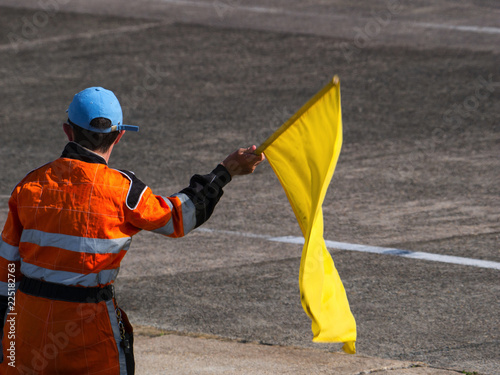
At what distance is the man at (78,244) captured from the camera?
4.20 metres

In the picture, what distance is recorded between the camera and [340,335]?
468 centimetres

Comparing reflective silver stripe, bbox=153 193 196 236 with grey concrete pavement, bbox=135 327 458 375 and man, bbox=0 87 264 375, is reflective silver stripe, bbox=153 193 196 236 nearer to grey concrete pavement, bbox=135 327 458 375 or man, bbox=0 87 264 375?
man, bbox=0 87 264 375

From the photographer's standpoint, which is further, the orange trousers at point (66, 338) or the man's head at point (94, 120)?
the man's head at point (94, 120)

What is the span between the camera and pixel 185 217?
441cm

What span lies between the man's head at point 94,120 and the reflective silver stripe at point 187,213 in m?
0.40

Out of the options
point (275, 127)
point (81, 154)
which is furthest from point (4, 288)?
point (275, 127)

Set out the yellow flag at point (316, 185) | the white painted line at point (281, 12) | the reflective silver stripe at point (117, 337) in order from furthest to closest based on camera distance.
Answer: the white painted line at point (281, 12) → the yellow flag at point (316, 185) → the reflective silver stripe at point (117, 337)

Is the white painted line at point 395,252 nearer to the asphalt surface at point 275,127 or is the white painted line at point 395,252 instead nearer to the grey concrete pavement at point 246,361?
the asphalt surface at point 275,127

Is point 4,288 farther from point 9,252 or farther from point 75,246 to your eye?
point 75,246

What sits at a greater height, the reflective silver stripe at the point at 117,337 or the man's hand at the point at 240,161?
the man's hand at the point at 240,161

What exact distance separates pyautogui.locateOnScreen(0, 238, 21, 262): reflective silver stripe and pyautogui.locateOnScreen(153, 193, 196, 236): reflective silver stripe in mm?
619

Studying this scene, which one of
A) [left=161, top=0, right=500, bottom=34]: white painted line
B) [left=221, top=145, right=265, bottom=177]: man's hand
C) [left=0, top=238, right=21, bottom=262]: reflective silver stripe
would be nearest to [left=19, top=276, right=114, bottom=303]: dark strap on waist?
[left=0, top=238, right=21, bottom=262]: reflective silver stripe

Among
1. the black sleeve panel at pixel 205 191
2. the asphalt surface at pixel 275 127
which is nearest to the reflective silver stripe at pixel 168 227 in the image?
the black sleeve panel at pixel 205 191

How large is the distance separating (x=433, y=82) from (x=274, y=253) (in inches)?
278
